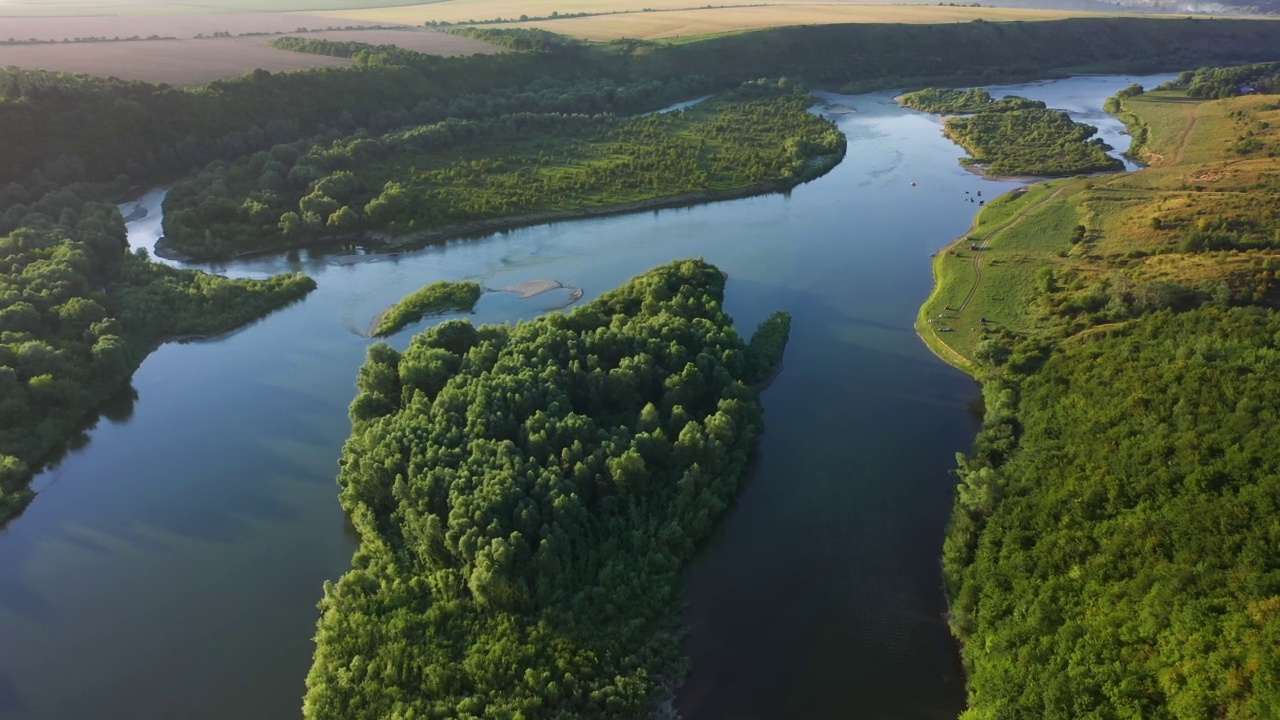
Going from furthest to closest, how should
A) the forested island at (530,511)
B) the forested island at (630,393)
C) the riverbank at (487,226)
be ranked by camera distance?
1. the riverbank at (487,226)
2. the forested island at (530,511)
3. the forested island at (630,393)

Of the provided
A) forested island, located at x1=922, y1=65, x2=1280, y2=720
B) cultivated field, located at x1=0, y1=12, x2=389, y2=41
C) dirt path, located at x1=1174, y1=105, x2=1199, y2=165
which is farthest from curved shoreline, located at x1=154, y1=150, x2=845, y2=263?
cultivated field, located at x1=0, y1=12, x2=389, y2=41

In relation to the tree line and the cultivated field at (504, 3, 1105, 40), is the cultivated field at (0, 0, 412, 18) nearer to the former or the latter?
the cultivated field at (504, 3, 1105, 40)

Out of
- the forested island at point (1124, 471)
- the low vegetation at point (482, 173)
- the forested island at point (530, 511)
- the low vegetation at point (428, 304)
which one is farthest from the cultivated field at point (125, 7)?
the forested island at point (1124, 471)

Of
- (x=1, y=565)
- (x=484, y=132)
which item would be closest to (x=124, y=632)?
(x=1, y=565)

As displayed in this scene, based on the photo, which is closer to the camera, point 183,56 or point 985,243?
point 985,243

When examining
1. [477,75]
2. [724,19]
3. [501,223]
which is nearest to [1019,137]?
[501,223]

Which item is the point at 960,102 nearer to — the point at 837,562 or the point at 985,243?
the point at 985,243

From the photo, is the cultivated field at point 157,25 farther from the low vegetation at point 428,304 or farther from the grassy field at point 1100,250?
the grassy field at point 1100,250
